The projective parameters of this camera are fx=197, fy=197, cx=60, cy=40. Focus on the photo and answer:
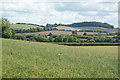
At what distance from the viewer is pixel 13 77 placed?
12078mm

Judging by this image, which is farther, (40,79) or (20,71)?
(20,71)

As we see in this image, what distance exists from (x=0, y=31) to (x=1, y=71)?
221 ft

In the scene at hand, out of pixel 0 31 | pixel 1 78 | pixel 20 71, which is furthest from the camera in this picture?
pixel 0 31

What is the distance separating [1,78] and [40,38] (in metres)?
73.0

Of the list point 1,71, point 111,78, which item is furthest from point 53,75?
point 111,78

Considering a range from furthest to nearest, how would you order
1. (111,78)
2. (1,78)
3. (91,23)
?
(91,23), (111,78), (1,78)

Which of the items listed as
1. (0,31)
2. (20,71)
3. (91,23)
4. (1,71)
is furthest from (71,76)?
(91,23)

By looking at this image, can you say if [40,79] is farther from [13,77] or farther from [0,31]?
[0,31]

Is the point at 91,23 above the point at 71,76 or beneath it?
above

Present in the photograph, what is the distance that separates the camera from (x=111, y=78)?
15.5 metres

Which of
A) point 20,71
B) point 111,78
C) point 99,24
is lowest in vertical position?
point 111,78

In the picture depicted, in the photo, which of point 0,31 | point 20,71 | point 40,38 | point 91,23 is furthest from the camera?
point 91,23

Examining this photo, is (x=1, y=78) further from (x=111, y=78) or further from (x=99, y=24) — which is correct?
(x=99, y=24)

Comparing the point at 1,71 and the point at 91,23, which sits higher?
the point at 91,23
